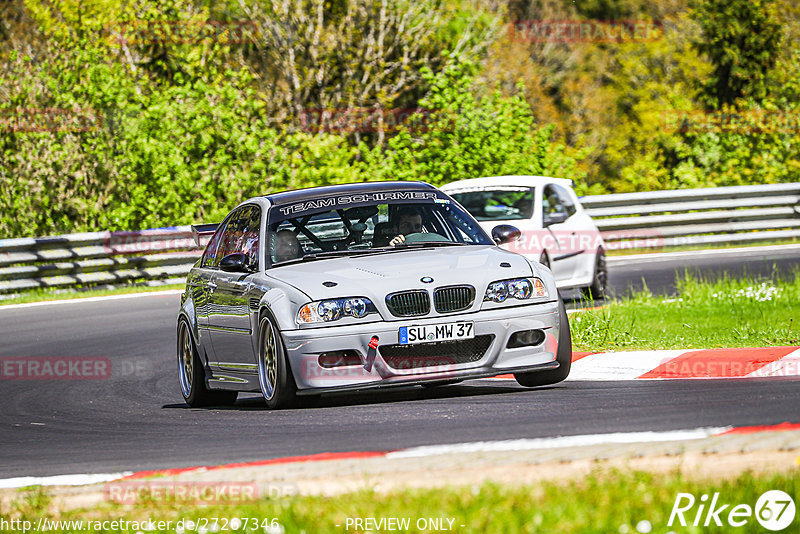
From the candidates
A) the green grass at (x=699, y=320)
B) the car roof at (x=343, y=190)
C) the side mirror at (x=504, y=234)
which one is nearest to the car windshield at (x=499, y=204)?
the green grass at (x=699, y=320)

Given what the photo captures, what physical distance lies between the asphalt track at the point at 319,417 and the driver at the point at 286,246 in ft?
3.37

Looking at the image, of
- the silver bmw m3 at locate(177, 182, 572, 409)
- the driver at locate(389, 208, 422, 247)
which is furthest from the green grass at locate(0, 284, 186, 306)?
the driver at locate(389, 208, 422, 247)

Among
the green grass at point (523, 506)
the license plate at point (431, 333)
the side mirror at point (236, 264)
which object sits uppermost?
the green grass at point (523, 506)

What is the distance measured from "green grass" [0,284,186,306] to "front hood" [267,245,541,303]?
465 inches

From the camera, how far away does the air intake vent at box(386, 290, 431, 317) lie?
27.4 feet

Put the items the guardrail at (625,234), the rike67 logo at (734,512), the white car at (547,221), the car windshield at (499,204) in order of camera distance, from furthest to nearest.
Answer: the guardrail at (625,234) → the car windshield at (499,204) → the white car at (547,221) → the rike67 logo at (734,512)

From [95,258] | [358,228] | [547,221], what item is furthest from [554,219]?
[95,258]

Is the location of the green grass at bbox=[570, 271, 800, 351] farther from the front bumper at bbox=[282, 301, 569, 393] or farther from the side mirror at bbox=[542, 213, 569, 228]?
the front bumper at bbox=[282, 301, 569, 393]

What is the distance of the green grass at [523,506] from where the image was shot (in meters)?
4.41

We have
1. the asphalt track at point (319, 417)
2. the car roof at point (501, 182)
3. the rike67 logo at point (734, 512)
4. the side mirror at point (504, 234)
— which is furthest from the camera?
the car roof at point (501, 182)

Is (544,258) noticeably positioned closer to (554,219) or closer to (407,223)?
(554,219)

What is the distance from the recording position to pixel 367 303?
8344 mm

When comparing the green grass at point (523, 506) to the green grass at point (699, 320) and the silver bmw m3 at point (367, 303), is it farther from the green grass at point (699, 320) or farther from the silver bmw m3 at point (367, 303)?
the green grass at point (699, 320)

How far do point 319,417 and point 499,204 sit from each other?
880cm
